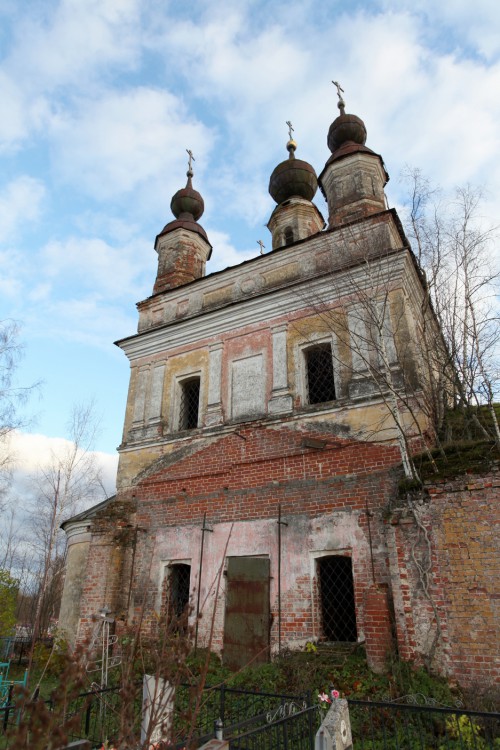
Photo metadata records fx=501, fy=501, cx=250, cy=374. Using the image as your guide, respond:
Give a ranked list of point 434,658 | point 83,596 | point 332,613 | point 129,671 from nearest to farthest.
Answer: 1. point 129,671
2. point 434,658
3. point 332,613
4. point 83,596

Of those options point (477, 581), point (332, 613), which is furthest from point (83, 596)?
point (477, 581)

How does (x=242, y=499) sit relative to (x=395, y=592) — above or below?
above

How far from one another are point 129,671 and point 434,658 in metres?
5.05

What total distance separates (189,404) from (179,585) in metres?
4.21

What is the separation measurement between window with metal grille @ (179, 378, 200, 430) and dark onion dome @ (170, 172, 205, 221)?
6943mm

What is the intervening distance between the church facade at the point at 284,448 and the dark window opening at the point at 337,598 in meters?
0.02

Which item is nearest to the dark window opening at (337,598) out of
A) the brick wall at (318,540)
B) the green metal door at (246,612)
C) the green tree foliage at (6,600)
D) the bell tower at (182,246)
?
the brick wall at (318,540)

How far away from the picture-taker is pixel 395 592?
7.23 m

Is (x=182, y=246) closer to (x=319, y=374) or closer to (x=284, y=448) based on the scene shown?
(x=319, y=374)

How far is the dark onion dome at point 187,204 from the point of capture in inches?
665

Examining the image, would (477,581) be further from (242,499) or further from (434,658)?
(242,499)

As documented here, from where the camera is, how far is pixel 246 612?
900 centimetres

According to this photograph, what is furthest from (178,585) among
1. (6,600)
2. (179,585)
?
(6,600)

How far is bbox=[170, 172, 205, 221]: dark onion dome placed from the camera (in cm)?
1689
